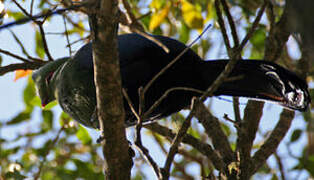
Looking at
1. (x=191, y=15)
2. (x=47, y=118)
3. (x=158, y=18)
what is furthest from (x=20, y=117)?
(x=191, y=15)

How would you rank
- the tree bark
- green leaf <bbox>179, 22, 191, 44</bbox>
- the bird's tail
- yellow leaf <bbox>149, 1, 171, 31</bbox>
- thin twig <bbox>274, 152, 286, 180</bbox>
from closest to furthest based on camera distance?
the tree bark < the bird's tail < thin twig <bbox>274, 152, 286, 180</bbox> < yellow leaf <bbox>149, 1, 171, 31</bbox> < green leaf <bbox>179, 22, 191, 44</bbox>


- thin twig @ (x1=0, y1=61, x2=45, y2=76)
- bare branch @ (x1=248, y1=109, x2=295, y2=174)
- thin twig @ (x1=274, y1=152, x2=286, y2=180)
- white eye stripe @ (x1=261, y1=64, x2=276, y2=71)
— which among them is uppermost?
thin twig @ (x1=0, y1=61, x2=45, y2=76)

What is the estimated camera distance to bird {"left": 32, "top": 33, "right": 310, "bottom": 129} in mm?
2330

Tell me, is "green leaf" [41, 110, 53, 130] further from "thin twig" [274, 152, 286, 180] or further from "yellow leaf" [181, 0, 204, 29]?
"thin twig" [274, 152, 286, 180]

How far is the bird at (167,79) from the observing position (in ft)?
7.64

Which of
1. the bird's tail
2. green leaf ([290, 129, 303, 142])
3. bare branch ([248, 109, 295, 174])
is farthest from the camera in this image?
green leaf ([290, 129, 303, 142])

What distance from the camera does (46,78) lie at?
9.71ft

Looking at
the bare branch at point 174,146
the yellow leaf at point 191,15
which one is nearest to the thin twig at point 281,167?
the yellow leaf at point 191,15

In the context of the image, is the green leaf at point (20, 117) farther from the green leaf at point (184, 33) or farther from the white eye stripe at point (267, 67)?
the white eye stripe at point (267, 67)

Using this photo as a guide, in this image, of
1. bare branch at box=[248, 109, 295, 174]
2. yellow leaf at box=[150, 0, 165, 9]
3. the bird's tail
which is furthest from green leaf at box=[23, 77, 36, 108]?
bare branch at box=[248, 109, 295, 174]

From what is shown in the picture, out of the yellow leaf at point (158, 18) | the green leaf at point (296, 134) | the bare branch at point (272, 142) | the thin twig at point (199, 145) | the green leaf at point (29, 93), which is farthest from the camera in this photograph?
the green leaf at point (29, 93)

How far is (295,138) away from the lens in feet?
11.7

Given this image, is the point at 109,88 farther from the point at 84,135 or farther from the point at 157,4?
the point at 157,4

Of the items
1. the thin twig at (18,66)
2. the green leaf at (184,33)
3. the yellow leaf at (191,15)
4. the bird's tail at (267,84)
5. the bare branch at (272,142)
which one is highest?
the yellow leaf at (191,15)
